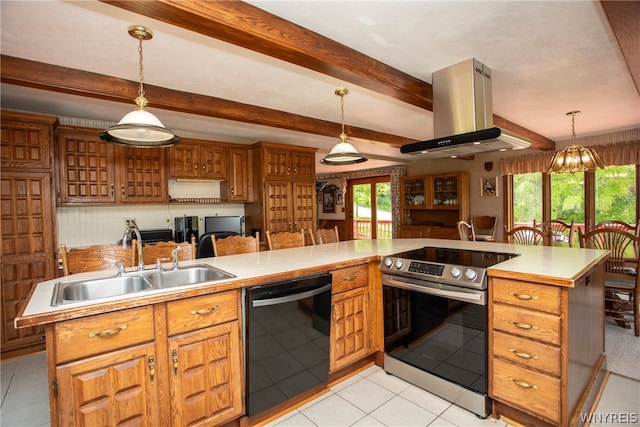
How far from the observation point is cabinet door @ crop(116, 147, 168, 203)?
12.4 feet

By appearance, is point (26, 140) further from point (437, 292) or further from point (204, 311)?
point (437, 292)

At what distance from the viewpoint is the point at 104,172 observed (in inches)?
144

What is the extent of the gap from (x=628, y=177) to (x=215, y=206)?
19.8 ft

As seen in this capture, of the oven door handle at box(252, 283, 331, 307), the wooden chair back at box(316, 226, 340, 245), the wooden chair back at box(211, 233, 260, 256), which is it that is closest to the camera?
the oven door handle at box(252, 283, 331, 307)

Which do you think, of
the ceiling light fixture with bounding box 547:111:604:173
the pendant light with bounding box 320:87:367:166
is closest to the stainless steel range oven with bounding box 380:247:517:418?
the pendant light with bounding box 320:87:367:166

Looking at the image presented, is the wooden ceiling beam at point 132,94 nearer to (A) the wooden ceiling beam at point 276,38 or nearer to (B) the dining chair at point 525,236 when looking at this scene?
(A) the wooden ceiling beam at point 276,38

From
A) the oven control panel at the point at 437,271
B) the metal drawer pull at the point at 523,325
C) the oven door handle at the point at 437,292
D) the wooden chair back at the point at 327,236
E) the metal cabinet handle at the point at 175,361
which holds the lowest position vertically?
the metal cabinet handle at the point at 175,361

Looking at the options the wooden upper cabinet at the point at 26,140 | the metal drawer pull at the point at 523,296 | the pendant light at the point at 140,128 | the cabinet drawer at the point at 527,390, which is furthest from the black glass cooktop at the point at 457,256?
the wooden upper cabinet at the point at 26,140

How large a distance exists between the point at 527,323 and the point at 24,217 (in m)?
4.13

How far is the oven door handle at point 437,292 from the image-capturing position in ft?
6.35

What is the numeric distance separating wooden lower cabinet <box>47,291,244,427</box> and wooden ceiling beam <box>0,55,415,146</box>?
189 cm

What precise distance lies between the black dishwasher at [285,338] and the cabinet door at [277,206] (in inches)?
106

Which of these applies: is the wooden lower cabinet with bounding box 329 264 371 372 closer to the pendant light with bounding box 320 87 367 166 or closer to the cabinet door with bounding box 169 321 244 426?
the cabinet door with bounding box 169 321 244 426

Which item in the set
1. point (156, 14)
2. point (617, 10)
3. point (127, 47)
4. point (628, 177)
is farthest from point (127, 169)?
point (628, 177)
